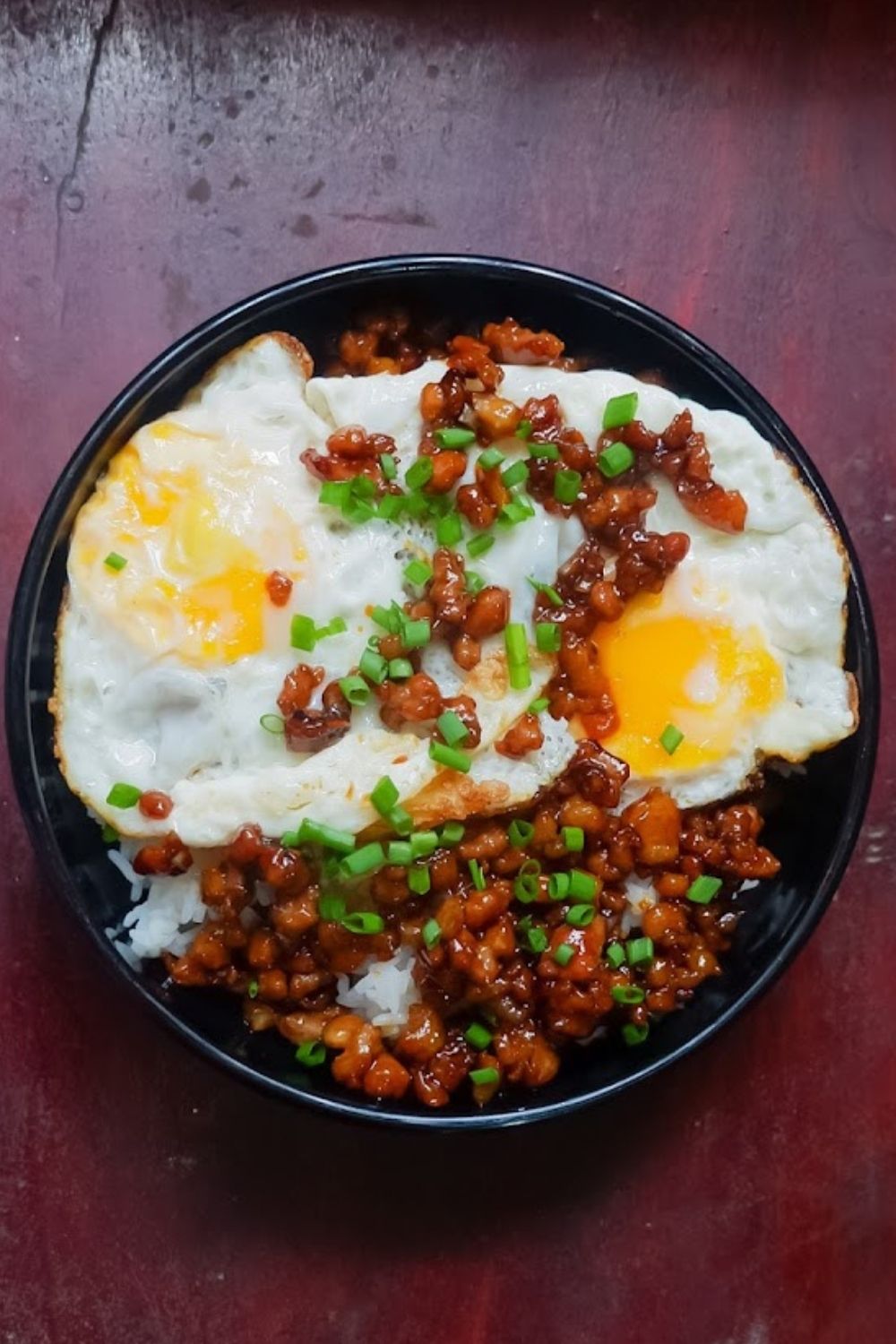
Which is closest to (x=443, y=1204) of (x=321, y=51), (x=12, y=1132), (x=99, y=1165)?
(x=99, y=1165)

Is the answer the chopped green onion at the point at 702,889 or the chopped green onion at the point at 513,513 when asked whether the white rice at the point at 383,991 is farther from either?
the chopped green onion at the point at 513,513

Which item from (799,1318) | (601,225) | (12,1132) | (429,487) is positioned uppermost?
(601,225)

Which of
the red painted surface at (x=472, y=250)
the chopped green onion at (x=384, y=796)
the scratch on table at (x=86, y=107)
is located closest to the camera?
the chopped green onion at (x=384, y=796)

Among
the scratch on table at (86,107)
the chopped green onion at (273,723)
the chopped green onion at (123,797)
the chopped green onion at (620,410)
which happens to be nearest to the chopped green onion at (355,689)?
the chopped green onion at (273,723)

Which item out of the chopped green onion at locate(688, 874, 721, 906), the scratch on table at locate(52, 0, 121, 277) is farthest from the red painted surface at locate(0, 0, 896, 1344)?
the chopped green onion at locate(688, 874, 721, 906)

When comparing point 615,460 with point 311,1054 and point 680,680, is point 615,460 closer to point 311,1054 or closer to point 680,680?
point 680,680

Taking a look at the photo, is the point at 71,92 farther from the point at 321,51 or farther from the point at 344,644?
the point at 344,644
